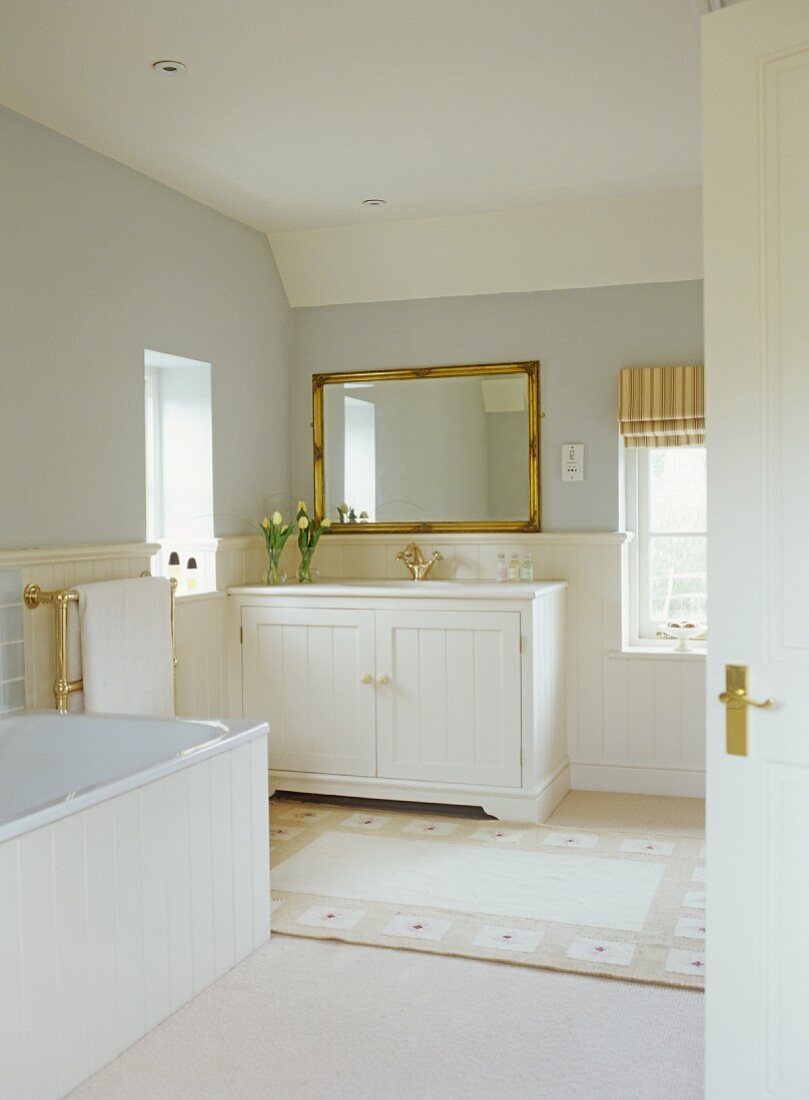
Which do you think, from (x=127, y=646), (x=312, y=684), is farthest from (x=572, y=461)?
(x=127, y=646)

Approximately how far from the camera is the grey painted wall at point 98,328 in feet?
11.3

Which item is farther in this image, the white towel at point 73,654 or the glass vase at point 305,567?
the glass vase at point 305,567

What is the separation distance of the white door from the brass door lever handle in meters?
0.01

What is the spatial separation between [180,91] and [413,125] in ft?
2.43

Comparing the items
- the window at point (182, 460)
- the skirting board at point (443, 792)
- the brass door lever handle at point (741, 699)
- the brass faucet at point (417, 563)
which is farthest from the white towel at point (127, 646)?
the brass door lever handle at point (741, 699)

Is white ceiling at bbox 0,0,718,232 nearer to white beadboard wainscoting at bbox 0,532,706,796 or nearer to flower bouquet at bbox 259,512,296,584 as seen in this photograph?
flower bouquet at bbox 259,512,296,584

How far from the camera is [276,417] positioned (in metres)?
5.05

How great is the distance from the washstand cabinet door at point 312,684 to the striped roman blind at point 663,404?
4.47ft

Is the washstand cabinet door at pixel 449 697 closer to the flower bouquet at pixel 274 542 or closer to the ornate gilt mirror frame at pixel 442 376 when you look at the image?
the flower bouquet at pixel 274 542

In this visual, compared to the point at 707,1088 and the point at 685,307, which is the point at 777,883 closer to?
the point at 707,1088

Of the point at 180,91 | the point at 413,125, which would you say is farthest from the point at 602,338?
the point at 180,91

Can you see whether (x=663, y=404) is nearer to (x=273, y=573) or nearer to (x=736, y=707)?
(x=273, y=573)

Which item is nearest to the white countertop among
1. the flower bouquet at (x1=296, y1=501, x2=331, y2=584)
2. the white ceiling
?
the flower bouquet at (x1=296, y1=501, x2=331, y2=584)

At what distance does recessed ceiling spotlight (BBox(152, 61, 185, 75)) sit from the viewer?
3020mm
